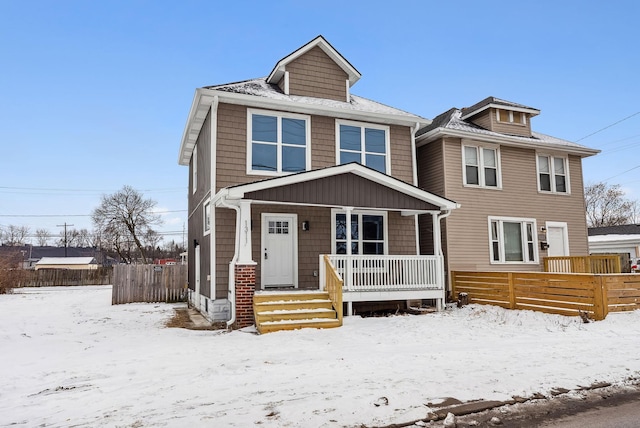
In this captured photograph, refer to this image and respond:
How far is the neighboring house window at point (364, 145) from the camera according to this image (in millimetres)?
12570

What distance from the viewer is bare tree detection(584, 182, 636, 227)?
4712 cm

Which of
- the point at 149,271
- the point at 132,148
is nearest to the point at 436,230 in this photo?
the point at 149,271

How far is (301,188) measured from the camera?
10.2 metres

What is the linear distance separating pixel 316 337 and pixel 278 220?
13.9 ft

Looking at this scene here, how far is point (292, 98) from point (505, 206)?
8538mm

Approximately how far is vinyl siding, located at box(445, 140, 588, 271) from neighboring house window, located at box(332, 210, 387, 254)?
2611mm

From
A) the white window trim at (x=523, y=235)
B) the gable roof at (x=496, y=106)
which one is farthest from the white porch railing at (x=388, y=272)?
the gable roof at (x=496, y=106)

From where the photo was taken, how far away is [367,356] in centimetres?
648

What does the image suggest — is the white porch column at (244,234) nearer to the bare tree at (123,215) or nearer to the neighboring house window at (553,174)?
the neighboring house window at (553,174)

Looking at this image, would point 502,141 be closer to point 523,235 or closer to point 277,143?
point 523,235

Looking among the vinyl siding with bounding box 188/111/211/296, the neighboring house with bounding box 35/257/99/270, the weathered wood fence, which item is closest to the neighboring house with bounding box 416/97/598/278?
the vinyl siding with bounding box 188/111/211/296

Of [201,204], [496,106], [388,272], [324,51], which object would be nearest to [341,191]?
[388,272]

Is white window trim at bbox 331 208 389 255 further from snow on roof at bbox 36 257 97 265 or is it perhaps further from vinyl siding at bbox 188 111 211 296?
snow on roof at bbox 36 257 97 265

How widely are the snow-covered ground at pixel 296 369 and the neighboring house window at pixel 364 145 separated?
16.4 feet
